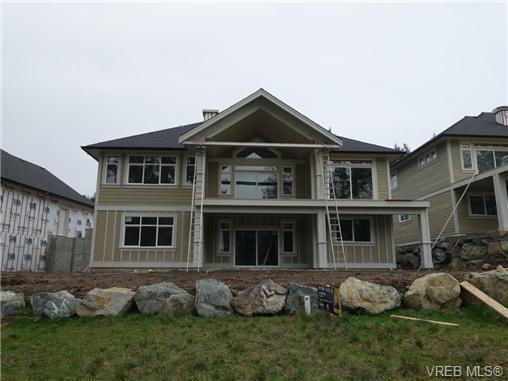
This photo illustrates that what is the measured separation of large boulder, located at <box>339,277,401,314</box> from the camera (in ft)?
24.5

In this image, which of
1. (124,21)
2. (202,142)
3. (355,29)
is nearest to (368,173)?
(355,29)

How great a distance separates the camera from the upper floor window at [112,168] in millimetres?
16641

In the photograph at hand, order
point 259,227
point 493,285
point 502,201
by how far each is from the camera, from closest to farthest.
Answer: point 493,285
point 502,201
point 259,227

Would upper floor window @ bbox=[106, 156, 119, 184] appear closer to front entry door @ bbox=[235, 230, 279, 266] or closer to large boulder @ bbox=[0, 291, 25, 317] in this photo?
front entry door @ bbox=[235, 230, 279, 266]

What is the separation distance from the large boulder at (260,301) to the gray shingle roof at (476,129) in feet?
47.9

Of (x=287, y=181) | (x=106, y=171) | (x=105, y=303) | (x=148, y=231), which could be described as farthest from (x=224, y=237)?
(x=105, y=303)

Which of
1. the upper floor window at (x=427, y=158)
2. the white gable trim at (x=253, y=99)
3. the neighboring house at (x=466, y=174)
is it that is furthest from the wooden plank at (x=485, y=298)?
the upper floor window at (x=427, y=158)

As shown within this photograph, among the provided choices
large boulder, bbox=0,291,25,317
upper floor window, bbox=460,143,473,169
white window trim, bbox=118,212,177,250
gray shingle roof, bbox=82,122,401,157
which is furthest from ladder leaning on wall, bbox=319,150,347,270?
large boulder, bbox=0,291,25,317

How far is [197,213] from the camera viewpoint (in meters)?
15.0

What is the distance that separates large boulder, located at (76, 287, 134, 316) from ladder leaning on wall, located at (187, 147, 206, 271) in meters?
6.51

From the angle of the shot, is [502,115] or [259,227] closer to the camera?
[259,227]

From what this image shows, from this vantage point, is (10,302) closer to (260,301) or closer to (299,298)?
(260,301)

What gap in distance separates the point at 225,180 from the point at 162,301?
398 inches

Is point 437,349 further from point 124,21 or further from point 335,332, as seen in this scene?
point 124,21
